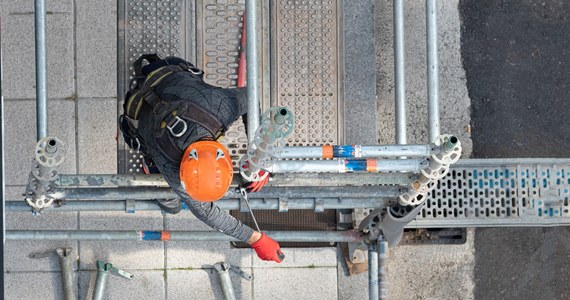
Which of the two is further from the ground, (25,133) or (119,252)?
(25,133)

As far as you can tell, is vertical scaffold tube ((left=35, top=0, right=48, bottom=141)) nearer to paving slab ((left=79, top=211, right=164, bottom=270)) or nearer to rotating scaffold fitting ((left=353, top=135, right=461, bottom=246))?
paving slab ((left=79, top=211, right=164, bottom=270))

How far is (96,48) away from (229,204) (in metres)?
2.53

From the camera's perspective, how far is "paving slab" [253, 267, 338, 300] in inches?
247

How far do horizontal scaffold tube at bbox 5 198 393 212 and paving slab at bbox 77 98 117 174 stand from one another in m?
1.50

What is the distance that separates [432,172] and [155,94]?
73.7 inches

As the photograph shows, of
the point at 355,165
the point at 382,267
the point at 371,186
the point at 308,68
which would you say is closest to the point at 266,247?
the point at 371,186

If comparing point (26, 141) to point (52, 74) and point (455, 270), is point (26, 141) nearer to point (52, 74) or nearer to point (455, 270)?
point (52, 74)

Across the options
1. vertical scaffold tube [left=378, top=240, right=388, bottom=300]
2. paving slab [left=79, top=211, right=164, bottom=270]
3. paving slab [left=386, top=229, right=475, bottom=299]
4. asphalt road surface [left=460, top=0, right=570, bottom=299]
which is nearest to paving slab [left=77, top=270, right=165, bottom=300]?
paving slab [left=79, top=211, right=164, bottom=270]

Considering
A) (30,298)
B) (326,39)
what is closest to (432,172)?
(326,39)

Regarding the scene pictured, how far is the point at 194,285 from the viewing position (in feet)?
20.5

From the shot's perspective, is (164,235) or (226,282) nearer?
(164,235)

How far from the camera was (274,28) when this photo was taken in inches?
236

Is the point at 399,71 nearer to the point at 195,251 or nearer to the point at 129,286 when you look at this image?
the point at 195,251

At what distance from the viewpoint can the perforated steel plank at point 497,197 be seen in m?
6.23
